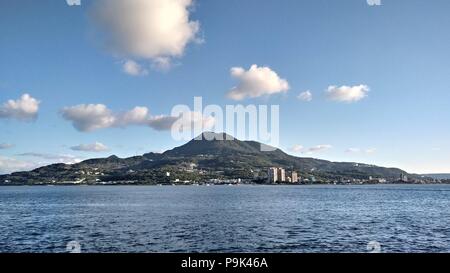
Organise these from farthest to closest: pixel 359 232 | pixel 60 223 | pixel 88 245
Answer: pixel 60 223, pixel 359 232, pixel 88 245

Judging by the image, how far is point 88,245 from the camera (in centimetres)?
3045

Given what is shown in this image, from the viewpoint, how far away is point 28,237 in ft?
116

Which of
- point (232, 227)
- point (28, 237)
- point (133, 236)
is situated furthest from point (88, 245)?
point (232, 227)
